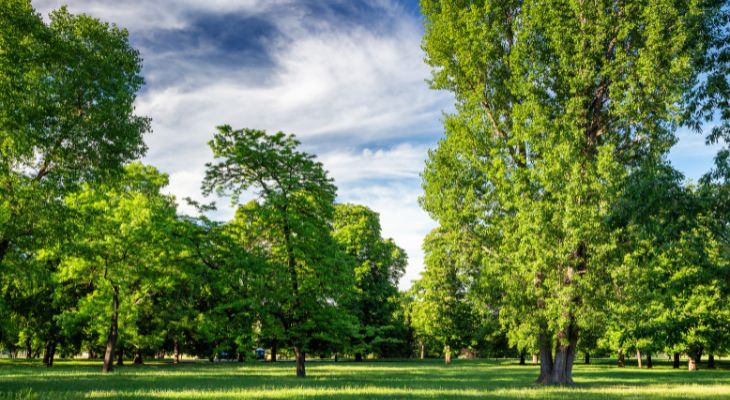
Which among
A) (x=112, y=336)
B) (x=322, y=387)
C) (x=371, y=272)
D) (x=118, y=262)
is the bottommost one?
(x=322, y=387)

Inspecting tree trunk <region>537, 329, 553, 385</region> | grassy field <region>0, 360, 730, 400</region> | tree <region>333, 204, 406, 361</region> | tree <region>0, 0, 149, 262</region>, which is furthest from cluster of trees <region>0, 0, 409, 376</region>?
tree <region>333, 204, 406, 361</region>

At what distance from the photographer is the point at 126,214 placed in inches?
1415

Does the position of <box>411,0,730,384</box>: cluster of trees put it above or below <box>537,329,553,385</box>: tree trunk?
above

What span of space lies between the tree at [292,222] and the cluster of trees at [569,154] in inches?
242

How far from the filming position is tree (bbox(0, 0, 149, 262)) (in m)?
19.5

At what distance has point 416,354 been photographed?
102750 mm

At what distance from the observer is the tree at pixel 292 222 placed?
26109 millimetres

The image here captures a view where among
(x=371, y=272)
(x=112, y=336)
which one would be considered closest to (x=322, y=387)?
(x=112, y=336)

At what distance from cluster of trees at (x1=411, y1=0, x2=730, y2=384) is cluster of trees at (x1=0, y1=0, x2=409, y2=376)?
7.25 meters

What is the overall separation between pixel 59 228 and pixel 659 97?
86.1 feet

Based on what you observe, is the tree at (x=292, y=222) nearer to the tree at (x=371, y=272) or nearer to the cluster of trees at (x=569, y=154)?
the cluster of trees at (x=569, y=154)

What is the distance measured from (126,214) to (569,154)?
2897 centimetres

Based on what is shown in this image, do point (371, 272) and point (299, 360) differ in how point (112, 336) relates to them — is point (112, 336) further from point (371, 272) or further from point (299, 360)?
point (371, 272)

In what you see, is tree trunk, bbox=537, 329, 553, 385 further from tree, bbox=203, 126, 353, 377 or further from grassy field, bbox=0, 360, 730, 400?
tree, bbox=203, 126, 353, 377
